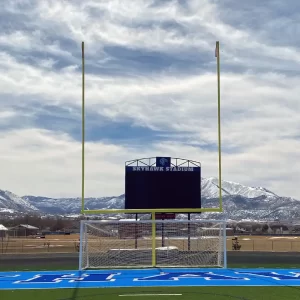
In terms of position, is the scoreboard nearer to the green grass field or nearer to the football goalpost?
the football goalpost

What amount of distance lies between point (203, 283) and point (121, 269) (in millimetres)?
5347

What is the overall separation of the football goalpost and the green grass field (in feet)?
19.6

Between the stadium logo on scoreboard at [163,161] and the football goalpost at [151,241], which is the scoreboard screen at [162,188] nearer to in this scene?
the stadium logo on scoreboard at [163,161]

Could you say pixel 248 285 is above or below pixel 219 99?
below

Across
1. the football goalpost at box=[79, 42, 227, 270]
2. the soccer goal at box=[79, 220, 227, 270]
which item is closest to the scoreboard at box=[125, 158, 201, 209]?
the football goalpost at box=[79, 42, 227, 270]

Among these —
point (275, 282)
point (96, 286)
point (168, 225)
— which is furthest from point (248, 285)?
point (168, 225)

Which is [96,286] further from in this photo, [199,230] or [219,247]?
[199,230]

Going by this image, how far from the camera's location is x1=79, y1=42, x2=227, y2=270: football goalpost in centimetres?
2175

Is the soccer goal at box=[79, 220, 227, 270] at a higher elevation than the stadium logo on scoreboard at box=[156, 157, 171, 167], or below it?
below

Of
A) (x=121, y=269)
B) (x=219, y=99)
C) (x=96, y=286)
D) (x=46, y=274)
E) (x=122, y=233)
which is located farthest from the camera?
(x=122, y=233)

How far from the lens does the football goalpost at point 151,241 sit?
21750 mm

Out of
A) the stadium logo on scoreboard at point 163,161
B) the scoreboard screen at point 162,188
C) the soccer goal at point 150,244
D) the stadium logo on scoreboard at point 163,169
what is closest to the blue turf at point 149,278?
the soccer goal at point 150,244

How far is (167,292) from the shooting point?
14.3 meters

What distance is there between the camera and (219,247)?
22719mm
